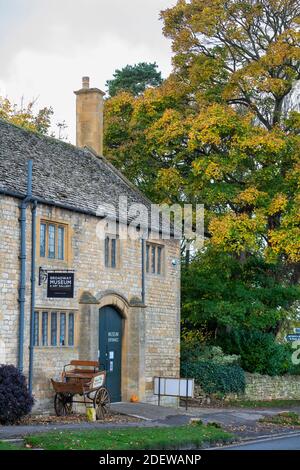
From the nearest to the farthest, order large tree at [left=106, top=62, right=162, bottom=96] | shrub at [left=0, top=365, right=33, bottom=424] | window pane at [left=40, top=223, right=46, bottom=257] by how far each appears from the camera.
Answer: shrub at [left=0, top=365, right=33, bottom=424] < window pane at [left=40, top=223, right=46, bottom=257] < large tree at [left=106, top=62, right=162, bottom=96]

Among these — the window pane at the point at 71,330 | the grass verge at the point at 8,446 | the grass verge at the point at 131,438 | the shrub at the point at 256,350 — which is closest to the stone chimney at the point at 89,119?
the window pane at the point at 71,330

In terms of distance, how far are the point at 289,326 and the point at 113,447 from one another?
27.3 meters

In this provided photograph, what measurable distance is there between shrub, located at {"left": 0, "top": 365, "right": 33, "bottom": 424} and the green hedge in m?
12.2

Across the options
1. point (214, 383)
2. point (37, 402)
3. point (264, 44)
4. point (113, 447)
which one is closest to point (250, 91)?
point (264, 44)

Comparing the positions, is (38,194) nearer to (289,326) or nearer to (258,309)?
(258,309)

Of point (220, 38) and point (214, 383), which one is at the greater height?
point (220, 38)

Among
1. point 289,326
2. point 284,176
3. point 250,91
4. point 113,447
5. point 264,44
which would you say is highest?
point 264,44

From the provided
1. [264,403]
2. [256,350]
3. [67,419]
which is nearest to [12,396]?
[67,419]

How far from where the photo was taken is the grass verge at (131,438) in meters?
17.3

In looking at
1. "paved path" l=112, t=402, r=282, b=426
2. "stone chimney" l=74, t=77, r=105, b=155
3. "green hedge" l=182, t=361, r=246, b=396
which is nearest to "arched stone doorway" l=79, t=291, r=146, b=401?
"paved path" l=112, t=402, r=282, b=426

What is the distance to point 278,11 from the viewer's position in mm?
35781

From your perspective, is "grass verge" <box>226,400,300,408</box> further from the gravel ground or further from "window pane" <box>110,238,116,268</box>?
the gravel ground

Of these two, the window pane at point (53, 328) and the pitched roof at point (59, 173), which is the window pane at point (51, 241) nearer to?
the pitched roof at point (59, 173)

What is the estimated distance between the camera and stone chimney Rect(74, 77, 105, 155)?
33.9 m
